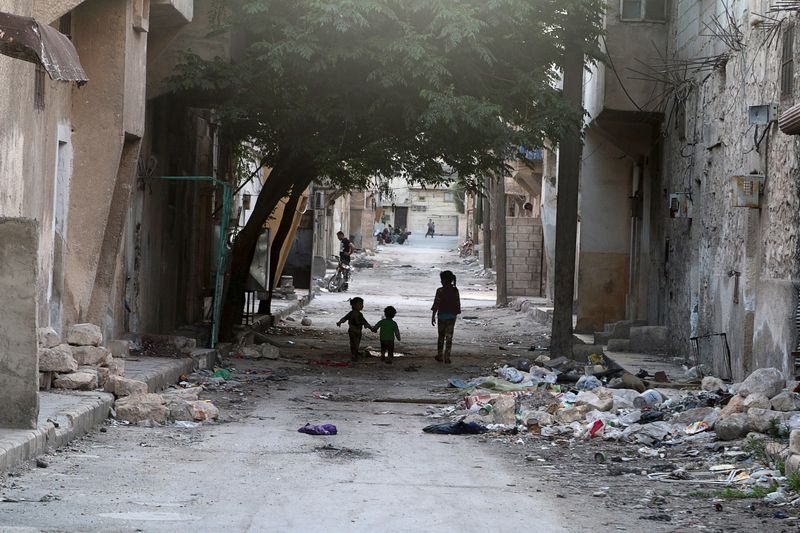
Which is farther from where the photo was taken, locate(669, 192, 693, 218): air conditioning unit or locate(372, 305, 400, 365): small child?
locate(372, 305, 400, 365): small child

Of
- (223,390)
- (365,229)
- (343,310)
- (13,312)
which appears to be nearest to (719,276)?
(223,390)

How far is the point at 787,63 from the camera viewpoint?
12.6 m

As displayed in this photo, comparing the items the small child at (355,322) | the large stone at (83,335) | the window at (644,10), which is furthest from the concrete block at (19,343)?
the window at (644,10)

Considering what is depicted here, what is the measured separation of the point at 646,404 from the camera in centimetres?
1221

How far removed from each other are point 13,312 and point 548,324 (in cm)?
1867

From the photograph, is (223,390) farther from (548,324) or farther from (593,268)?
(548,324)

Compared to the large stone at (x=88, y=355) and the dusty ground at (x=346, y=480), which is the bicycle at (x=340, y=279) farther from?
the large stone at (x=88, y=355)

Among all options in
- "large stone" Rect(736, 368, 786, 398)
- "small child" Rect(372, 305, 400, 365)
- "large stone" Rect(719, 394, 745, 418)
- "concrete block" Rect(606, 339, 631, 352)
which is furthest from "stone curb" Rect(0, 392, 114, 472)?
"concrete block" Rect(606, 339, 631, 352)

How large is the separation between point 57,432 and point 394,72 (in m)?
7.95

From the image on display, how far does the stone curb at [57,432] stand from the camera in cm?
788

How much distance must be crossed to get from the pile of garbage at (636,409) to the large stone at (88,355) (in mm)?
3523

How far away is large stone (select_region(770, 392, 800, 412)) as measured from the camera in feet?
34.5

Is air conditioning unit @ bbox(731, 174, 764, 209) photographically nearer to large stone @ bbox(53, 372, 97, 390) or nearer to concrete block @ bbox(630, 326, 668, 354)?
concrete block @ bbox(630, 326, 668, 354)

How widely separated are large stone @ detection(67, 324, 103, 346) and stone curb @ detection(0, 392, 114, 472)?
1.12 meters
